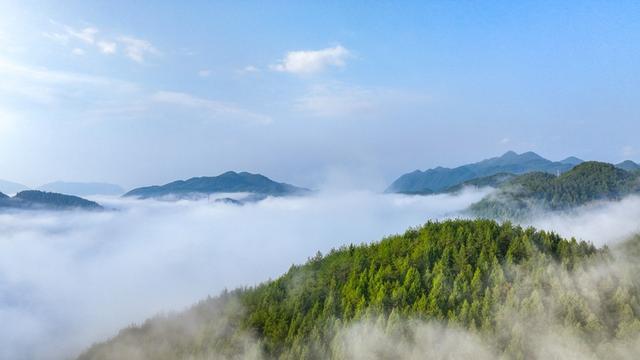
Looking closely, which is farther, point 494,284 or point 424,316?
point 494,284

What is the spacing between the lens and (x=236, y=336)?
525 ft

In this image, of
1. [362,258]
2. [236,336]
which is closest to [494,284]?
[362,258]

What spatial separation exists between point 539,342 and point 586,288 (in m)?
27.1

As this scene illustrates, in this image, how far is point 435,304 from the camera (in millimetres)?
149375

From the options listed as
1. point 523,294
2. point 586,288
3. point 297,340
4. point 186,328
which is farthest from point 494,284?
point 186,328

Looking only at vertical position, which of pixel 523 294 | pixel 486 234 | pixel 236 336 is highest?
pixel 486 234

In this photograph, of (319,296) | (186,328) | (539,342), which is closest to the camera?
(539,342)

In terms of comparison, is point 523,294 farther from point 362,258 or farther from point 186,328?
point 186,328

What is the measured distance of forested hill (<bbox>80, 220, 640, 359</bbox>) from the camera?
13488cm

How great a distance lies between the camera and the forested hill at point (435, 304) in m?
135

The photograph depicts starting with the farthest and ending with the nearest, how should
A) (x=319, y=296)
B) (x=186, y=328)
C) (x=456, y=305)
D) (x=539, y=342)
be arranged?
(x=186, y=328)
(x=319, y=296)
(x=456, y=305)
(x=539, y=342)

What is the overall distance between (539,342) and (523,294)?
63.8 feet

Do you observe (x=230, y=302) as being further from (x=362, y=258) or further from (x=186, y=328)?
(x=362, y=258)

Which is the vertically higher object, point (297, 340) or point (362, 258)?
point (362, 258)
